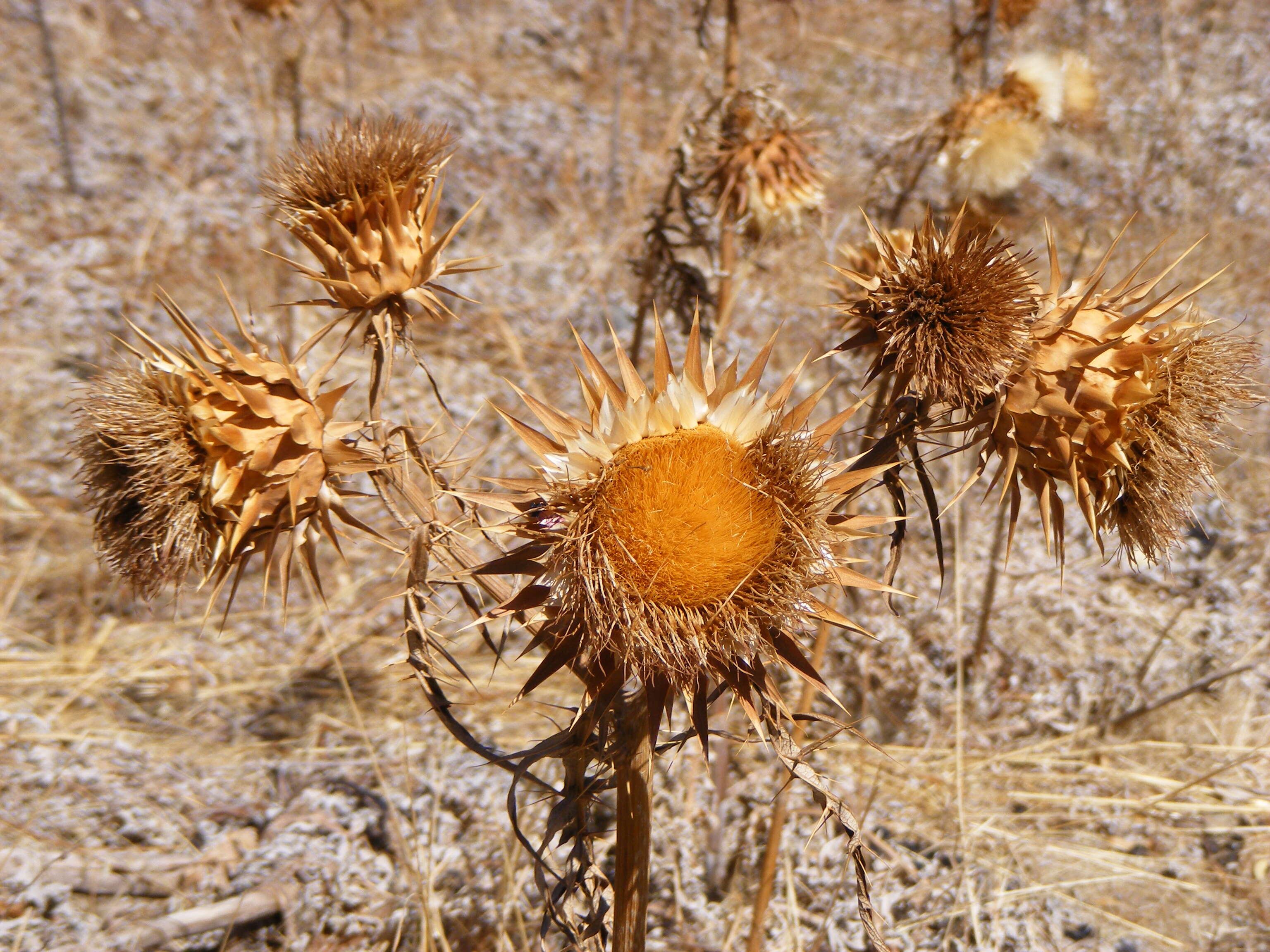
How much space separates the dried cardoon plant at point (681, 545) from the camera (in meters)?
1.62

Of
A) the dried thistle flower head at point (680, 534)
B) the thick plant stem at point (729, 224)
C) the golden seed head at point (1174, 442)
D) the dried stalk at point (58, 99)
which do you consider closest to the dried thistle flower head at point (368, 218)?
the dried thistle flower head at point (680, 534)

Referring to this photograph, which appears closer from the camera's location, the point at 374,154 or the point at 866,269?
the point at 374,154

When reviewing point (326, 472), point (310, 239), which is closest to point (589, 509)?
point (326, 472)

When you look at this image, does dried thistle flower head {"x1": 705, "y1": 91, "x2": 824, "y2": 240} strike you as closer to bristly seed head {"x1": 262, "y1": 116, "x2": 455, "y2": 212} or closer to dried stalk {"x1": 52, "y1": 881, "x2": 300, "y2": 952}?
bristly seed head {"x1": 262, "y1": 116, "x2": 455, "y2": 212}

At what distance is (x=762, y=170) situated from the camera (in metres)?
3.31

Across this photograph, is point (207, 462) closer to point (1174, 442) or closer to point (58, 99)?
point (1174, 442)

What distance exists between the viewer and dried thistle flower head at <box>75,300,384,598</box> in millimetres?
1853

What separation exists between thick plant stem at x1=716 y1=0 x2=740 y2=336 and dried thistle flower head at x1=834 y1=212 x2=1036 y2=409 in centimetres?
125

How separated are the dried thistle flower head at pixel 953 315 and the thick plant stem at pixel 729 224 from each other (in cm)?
125

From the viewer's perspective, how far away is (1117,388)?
1796 mm

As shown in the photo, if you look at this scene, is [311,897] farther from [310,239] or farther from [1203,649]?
[1203,649]

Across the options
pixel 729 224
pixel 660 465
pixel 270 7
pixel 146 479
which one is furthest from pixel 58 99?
pixel 660 465

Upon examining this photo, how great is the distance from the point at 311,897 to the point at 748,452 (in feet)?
8.06

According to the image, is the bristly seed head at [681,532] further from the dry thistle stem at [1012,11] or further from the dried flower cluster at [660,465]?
the dry thistle stem at [1012,11]
